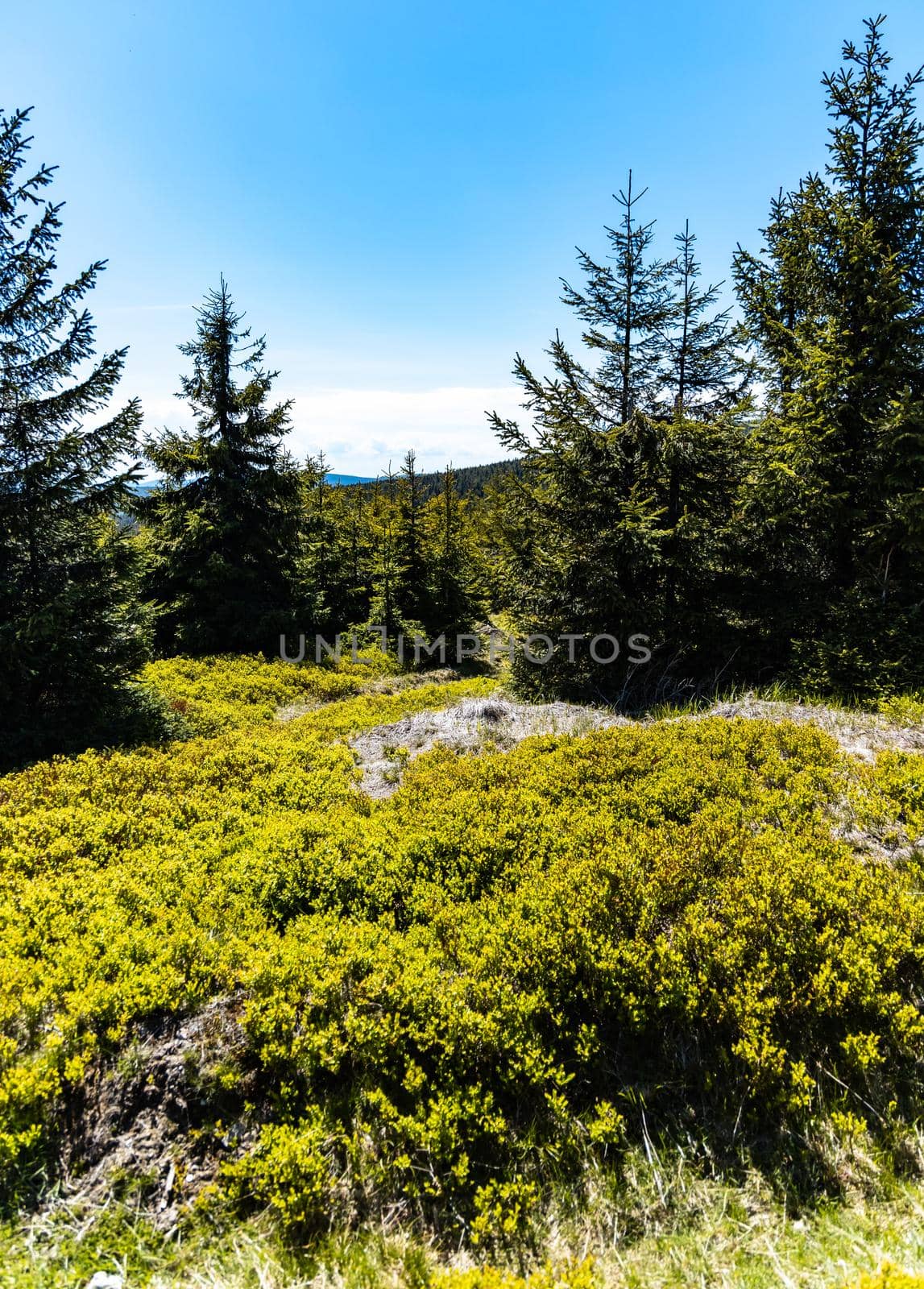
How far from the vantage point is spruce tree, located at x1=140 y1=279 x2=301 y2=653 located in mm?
17703

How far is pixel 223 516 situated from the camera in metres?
18.1

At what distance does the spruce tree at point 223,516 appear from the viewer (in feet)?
58.1

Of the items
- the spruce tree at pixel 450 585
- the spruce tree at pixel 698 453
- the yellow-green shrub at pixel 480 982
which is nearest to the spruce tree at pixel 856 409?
the spruce tree at pixel 698 453

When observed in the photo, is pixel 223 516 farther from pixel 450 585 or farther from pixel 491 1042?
pixel 491 1042

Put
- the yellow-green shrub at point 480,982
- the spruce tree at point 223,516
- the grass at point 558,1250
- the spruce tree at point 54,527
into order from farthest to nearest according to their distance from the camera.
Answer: the spruce tree at point 223,516 < the spruce tree at point 54,527 < the yellow-green shrub at point 480,982 < the grass at point 558,1250

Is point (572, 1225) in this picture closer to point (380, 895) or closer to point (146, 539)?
point (380, 895)

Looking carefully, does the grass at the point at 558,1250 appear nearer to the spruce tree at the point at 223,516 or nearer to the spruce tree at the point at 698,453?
the spruce tree at the point at 698,453

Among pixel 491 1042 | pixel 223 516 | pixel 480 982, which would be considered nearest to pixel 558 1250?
pixel 491 1042

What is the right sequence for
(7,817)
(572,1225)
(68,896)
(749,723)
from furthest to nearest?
1. (749,723)
2. (7,817)
3. (68,896)
4. (572,1225)

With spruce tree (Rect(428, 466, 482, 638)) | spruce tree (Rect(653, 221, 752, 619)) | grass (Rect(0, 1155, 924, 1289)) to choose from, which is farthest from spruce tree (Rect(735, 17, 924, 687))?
spruce tree (Rect(428, 466, 482, 638))

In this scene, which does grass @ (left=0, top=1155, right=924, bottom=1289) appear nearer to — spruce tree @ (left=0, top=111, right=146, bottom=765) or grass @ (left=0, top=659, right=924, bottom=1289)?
grass @ (left=0, top=659, right=924, bottom=1289)

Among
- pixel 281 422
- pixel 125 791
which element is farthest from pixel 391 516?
pixel 125 791

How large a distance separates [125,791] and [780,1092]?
6689 mm

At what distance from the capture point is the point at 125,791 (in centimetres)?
643
